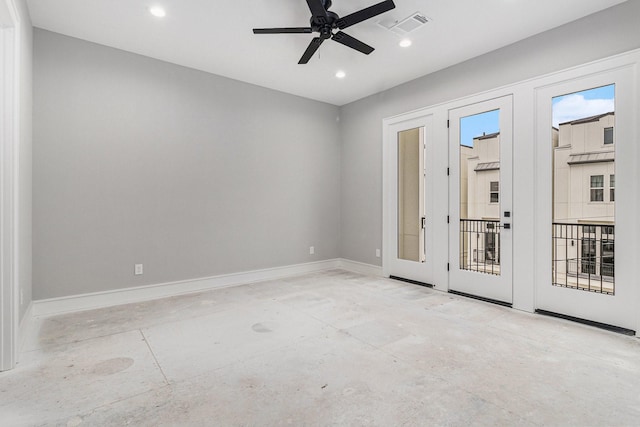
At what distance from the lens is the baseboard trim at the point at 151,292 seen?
3.46 metres

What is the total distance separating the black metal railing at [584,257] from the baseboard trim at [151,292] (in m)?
3.52

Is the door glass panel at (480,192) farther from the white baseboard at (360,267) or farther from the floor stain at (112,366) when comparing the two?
the floor stain at (112,366)

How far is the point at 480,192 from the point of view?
13.3ft

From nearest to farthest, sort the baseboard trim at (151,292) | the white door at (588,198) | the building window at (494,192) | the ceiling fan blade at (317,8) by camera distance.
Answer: the ceiling fan blade at (317,8) → the white door at (588,198) → the baseboard trim at (151,292) → the building window at (494,192)

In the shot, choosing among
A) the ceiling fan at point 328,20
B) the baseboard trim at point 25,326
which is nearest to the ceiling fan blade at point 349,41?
the ceiling fan at point 328,20

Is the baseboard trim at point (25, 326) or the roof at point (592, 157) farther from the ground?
the roof at point (592, 157)

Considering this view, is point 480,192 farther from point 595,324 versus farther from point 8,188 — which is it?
point 8,188

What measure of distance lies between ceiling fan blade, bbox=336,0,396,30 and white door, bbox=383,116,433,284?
2.15m

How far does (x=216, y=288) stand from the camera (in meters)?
4.54

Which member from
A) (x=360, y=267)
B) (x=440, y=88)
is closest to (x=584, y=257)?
(x=440, y=88)

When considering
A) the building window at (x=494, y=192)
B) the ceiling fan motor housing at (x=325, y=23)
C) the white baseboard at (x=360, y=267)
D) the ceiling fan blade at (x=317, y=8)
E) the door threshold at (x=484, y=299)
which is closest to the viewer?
the ceiling fan blade at (x=317, y=8)

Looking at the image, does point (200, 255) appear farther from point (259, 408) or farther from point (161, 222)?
point (259, 408)

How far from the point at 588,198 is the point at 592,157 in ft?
1.30

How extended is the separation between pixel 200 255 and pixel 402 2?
375cm
